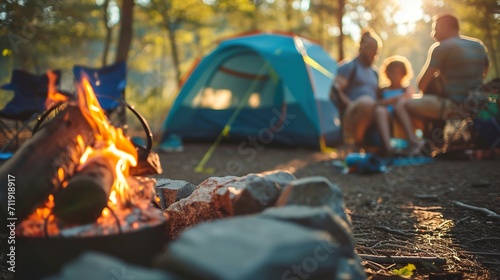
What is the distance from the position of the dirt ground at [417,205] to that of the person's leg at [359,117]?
62cm

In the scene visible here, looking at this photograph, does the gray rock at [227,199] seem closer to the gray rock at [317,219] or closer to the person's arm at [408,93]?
A: the gray rock at [317,219]

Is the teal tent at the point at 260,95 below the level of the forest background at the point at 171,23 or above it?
below

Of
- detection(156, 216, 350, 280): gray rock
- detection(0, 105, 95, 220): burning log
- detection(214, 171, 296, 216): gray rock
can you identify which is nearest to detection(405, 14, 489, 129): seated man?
detection(214, 171, 296, 216): gray rock

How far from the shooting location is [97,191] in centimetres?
163

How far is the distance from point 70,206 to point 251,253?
93cm

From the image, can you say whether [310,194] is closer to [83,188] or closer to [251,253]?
[251,253]

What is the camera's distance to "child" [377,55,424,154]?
616 centimetres

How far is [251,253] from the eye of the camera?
1.12 metres

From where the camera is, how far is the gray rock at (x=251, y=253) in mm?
1067

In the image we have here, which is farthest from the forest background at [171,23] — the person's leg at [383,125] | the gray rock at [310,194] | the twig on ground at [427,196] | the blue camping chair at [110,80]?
the gray rock at [310,194]

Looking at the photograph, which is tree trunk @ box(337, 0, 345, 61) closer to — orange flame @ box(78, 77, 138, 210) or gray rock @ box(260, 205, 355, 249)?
orange flame @ box(78, 77, 138, 210)

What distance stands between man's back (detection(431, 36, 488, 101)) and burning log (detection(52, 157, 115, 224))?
17.9 feet

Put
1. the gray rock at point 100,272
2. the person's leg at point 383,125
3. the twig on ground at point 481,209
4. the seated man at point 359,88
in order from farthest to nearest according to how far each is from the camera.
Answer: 1. the seated man at point 359,88
2. the person's leg at point 383,125
3. the twig on ground at point 481,209
4. the gray rock at point 100,272

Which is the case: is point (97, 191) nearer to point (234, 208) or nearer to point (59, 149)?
point (59, 149)
